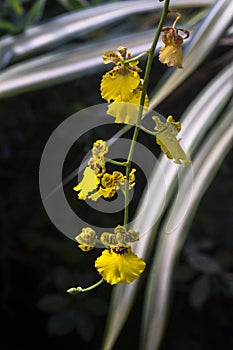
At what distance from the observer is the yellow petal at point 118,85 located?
318mm

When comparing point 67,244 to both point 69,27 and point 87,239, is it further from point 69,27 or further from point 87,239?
point 87,239

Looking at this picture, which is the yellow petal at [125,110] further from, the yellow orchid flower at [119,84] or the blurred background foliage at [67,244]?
the blurred background foliage at [67,244]

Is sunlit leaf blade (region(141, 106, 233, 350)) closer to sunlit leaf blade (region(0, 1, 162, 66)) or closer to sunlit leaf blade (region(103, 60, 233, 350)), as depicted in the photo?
sunlit leaf blade (region(103, 60, 233, 350))

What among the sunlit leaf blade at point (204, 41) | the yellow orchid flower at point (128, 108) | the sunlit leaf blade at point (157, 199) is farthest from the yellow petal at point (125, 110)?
the sunlit leaf blade at point (204, 41)

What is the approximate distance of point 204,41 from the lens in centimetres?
70

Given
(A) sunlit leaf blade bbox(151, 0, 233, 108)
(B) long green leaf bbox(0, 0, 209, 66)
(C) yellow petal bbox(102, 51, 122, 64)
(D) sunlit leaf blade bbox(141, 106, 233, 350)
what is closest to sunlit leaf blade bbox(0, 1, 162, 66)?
(B) long green leaf bbox(0, 0, 209, 66)

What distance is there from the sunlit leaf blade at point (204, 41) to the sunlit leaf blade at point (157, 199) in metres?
0.04

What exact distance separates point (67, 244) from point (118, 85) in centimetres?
96

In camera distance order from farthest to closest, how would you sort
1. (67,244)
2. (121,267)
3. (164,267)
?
1. (67,244)
2. (164,267)
3. (121,267)

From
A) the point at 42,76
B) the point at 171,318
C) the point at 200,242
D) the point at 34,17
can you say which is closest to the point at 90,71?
the point at 42,76

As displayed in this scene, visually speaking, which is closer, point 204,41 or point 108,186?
point 108,186

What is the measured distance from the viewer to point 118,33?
1.05 metres

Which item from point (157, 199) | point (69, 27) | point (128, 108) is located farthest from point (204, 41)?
point (128, 108)

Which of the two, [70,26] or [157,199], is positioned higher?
[70,26]
